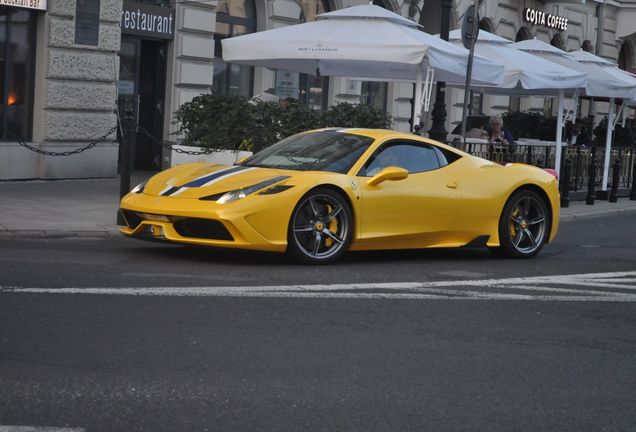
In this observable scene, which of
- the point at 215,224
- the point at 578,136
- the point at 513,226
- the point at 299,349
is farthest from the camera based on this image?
the point at 578,136

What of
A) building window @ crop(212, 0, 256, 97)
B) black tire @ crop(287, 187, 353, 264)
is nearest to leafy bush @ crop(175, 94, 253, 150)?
building window @ crop(212, 0, 256, 97)

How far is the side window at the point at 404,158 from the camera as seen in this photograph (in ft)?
36.5

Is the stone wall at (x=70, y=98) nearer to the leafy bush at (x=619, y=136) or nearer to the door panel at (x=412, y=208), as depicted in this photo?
the door panel at (x=412, y=208)

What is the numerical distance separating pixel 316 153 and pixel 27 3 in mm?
8341

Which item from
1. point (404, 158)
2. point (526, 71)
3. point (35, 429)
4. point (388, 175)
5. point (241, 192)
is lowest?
point (35, 429)

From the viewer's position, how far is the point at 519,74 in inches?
770

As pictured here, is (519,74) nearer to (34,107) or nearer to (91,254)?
(34,107)

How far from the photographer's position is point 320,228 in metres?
10.5

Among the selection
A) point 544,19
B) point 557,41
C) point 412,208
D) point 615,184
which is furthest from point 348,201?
point 557,41

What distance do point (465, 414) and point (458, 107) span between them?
27.5 meters

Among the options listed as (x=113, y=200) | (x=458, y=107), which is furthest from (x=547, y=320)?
(x=458, y=107)

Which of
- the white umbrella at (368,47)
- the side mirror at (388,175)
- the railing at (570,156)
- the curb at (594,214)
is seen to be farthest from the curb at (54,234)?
the curb at (594,214)

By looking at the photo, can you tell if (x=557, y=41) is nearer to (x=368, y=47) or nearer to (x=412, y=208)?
(x=368, y=47)

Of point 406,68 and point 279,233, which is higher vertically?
point 406,68
